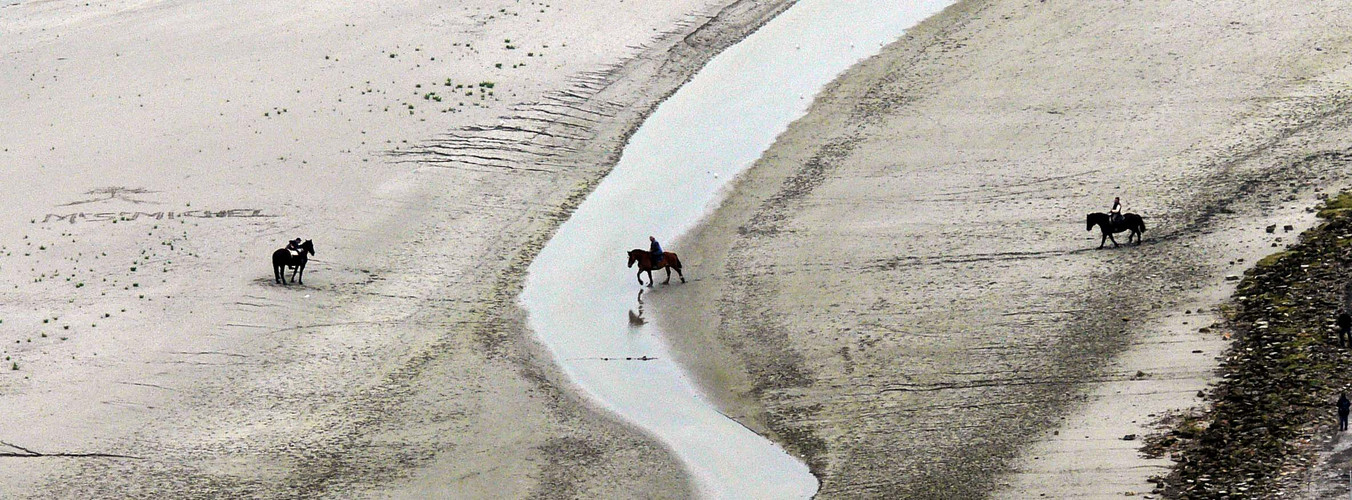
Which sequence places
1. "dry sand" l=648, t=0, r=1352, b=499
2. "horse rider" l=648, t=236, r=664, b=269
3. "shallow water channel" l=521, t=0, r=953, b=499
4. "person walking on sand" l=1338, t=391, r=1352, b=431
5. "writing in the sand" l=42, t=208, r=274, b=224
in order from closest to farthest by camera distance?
"person walking on sand" l=1338, t=391, r=1352, b=431
"dry sand" l=648, t=0, r=1352, b=499
"shallow water channel" l=521, t=0, r=953, b=499
"horse rider" l=648, t=236, r=664, b=269
"writing in the sand" l=42, t=208, r=274, b=224

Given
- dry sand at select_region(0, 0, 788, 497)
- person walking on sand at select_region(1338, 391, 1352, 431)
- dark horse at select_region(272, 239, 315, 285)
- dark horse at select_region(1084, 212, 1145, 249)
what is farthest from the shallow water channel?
dark horse at select_region(1084, 212, 1145, 249)

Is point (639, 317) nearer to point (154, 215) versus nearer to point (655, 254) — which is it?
point (655, 254)

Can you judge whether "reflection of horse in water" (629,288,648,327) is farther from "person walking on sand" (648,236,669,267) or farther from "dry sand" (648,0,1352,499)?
"person walking on sand" (648,236,669,267)

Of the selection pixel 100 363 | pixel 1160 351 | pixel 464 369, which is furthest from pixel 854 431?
pixel 100 363

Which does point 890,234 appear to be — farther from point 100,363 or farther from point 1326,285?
point 100,363

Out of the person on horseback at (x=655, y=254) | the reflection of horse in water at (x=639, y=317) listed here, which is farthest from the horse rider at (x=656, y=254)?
the reflection of horse in water at (x=639, y=317)

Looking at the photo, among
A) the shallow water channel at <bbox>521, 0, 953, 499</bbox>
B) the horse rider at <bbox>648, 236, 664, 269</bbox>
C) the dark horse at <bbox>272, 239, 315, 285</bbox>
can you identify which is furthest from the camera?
the horse rider at <bbox>648, 236, 664, 269</bbox>

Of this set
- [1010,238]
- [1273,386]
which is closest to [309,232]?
[1010,238]
